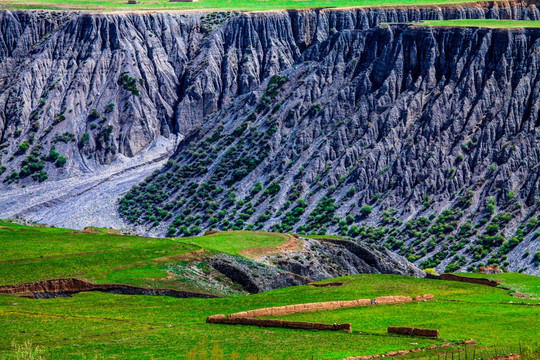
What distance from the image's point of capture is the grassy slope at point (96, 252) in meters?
64.0

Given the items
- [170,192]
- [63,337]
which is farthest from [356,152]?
[63,337]

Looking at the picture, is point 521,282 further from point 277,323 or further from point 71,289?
point 71,289

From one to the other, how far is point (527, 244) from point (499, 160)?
47.6ft

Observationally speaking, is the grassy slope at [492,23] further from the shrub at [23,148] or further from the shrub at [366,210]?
the shrub at [23,148]

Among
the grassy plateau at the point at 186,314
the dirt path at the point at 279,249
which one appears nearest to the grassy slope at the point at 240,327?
the grassy plateau at the point at 186,314

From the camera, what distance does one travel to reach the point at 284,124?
12306cm

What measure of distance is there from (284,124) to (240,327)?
7628cm

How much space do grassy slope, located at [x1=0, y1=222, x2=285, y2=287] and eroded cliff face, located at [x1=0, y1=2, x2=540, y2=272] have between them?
22655 millimetres

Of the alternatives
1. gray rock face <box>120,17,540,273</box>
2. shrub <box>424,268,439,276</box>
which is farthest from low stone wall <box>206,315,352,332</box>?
gray rock face <box>120,17,540,273</box>

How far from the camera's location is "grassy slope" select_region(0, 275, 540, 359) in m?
42.2

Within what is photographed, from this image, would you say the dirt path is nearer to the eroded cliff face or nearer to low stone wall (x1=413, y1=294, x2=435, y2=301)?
the eroded cliff face

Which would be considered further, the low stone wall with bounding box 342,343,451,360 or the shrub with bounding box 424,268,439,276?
the shrub with bounding box 424,268,439,276

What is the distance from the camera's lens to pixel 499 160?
334 ft

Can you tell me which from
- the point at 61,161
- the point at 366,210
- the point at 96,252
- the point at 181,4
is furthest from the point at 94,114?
the point at 96,252
